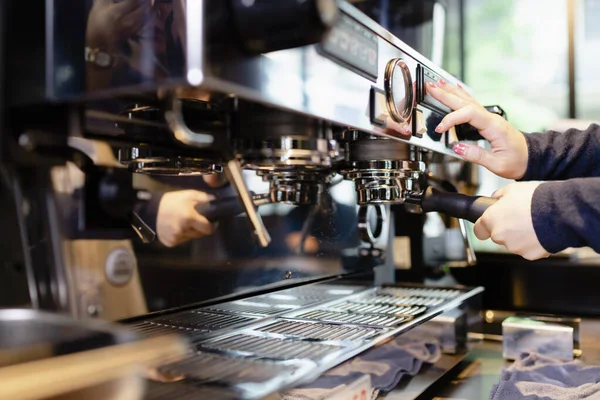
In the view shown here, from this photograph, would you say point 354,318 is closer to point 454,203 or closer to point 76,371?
point 454,203

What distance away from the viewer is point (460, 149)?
1.02 meters

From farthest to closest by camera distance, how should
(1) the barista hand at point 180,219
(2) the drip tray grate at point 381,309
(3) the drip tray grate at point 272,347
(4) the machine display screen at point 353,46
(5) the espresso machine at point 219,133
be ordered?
(2) the drip tray grate at point 381,309, (1) the barista hand at point 180,219, (3) the drip tray grate at point 272,347, (4) the machine display screen at point 353,46, (5) the espresso machine at point 219,133

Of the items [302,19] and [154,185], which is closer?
[302,19]

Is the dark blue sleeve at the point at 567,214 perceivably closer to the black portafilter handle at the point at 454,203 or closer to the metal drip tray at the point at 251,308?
the black portafilter handle at the point at 454,203

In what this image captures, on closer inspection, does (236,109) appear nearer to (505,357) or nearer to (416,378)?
(416,378)

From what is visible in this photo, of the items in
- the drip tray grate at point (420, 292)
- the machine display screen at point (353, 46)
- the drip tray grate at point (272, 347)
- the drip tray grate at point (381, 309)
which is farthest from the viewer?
the drip tray grate at point (420, 292)

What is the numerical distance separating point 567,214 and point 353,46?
36 cm

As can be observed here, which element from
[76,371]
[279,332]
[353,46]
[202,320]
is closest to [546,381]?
[279,332]

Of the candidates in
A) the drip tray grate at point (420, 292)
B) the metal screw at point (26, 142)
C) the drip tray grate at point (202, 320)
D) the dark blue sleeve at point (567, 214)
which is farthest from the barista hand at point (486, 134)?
the metal screw at point (26, 142)

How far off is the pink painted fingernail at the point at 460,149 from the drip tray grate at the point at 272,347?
0.42m

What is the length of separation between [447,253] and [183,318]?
45.6 inches

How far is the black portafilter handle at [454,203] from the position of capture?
0.89 m

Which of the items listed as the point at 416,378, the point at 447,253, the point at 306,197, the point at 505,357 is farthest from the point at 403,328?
the point at 447,253

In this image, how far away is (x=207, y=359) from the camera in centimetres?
74
